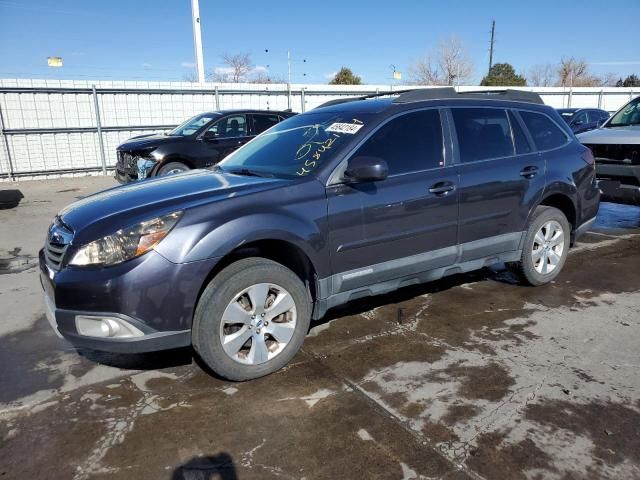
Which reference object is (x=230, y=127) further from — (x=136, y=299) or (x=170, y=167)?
(x=136, y=299)

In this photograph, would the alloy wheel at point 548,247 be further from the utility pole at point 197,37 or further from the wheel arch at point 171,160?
the utility pole at point 197,37

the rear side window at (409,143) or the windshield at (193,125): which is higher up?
the windshield at (193,125)

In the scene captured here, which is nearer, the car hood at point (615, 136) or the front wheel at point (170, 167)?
the car hood at point (615, 136)

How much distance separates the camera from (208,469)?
2508 mm

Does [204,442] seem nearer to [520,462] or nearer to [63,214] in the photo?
[520,462]

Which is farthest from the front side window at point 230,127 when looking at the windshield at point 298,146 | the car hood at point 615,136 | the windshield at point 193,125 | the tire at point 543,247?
the tire at point 543,247

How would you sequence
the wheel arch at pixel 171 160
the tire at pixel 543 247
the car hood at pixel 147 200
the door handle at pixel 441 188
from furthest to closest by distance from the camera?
the wheel arch at pixel 171 160
the tire at pixel 543 247
the door handle at pixel 441 188
the car hood at pixel 147 200

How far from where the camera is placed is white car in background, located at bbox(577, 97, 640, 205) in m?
6.60

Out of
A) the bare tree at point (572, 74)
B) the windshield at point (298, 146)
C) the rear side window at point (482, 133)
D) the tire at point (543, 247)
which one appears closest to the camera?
the windshield at point (298, 146)

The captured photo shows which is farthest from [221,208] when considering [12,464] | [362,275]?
[12,464]

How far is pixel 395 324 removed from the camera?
425 cm

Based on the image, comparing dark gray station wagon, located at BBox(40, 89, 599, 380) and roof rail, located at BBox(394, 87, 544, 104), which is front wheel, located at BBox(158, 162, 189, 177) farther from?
roof rail, located at BBox(394, 87, 544, 104)

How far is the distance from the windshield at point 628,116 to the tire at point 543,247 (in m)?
4.05

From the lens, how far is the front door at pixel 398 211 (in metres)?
3.59
